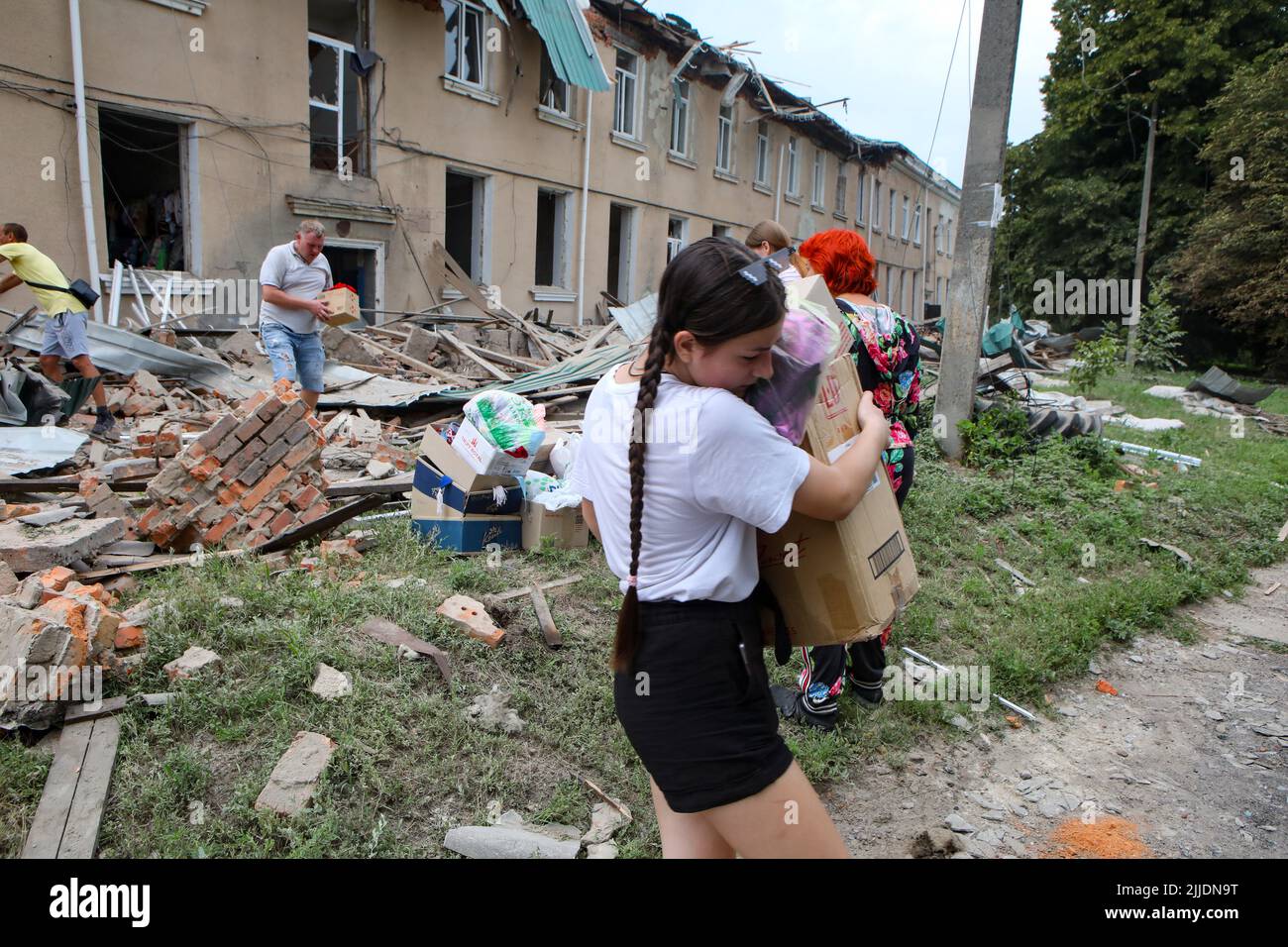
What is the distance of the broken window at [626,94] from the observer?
1839 cm

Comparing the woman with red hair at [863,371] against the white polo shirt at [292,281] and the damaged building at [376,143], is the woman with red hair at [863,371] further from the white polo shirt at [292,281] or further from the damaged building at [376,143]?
the damaged building at [376,143]

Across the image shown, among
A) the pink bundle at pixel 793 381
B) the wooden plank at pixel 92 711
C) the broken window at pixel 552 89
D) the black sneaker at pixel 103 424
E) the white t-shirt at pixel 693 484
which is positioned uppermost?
the broken window at pixel 552 89

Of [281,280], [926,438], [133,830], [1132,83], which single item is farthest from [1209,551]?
[1132,83]

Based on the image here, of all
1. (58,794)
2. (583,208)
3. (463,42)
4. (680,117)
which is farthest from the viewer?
(680,117)

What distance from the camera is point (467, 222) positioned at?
16.8 m

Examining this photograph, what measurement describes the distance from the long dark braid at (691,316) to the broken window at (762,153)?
24.6 m

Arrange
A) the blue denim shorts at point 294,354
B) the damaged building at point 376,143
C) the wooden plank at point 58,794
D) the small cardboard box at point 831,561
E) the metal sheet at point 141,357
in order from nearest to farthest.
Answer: the small cardboard box at point 831,561
the wooden plank at point 58,794
the blue denim shorts at point 294,354
the metal sheet at point 141,357
the damaged building at point 376,143

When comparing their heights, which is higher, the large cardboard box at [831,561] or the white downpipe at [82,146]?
the white downpipe at [82,146]

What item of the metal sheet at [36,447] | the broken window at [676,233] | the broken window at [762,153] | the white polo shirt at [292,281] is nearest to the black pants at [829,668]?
the white polo shirt at [292,281]

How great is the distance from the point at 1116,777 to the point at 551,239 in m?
19.8

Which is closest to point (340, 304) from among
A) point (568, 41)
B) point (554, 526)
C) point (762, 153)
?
point (554, 526)

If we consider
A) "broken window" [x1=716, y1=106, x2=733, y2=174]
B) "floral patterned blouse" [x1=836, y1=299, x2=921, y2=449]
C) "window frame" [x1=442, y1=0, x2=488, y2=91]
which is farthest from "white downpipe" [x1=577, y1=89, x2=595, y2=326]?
"floral patterned blouse" [x1=836, y1=299, x2=921, y2=449]

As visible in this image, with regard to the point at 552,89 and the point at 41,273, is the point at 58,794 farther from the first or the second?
the point at 552,89

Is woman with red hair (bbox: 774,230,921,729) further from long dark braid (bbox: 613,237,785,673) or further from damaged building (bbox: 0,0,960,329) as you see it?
damaged building (bbox: 0,0,960,329)
